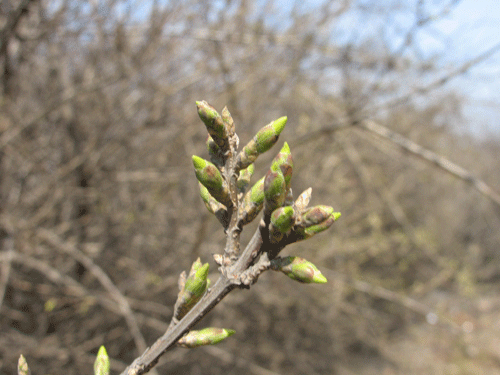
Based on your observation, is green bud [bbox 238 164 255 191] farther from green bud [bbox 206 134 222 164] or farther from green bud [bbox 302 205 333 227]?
green bud [bbox 302 205 333 227]

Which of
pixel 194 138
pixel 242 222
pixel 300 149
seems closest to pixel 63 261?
pixel 194 138

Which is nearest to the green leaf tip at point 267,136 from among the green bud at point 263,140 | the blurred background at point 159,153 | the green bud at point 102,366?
the green bud at point 263,140

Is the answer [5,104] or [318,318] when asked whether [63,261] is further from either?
[318,318]

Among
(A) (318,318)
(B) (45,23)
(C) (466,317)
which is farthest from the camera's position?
(C) (466,317)

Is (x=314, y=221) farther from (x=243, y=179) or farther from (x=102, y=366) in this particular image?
(x=102, y=366)

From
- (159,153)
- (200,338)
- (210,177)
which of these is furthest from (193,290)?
(159,153)

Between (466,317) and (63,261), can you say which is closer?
(63,261)

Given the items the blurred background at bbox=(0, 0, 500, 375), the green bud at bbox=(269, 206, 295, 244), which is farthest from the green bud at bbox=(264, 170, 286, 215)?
the blurred background at bbox=(0, 0, 500, 375)
